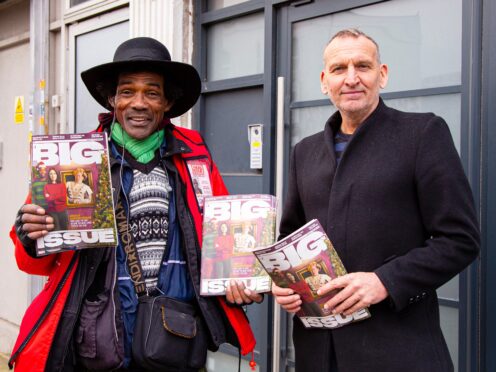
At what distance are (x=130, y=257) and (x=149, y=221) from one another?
0.48ft

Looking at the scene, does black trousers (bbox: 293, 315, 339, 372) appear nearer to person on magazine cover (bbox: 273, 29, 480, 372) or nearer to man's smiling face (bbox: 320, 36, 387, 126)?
person on magazine cover (bbox: 273, 29, 480, 372)

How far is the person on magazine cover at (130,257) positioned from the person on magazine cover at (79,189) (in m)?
0.11

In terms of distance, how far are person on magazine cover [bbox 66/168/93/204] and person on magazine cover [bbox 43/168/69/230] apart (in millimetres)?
26

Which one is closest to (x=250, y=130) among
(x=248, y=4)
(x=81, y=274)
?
(x=248, y=4)

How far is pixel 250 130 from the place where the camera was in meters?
3.78

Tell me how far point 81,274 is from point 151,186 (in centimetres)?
40

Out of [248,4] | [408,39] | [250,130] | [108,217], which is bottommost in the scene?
[108,217]

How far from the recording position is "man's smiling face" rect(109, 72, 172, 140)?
7.13 feet

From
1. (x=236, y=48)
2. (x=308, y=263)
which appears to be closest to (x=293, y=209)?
(x=308, y=263)

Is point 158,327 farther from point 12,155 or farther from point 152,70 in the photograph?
point 12,155

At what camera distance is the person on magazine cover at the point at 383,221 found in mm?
1674

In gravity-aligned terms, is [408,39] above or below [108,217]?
above

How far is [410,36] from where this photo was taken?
2.97 metres

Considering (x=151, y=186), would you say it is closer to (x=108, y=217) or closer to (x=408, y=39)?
(x=108, y=217)
